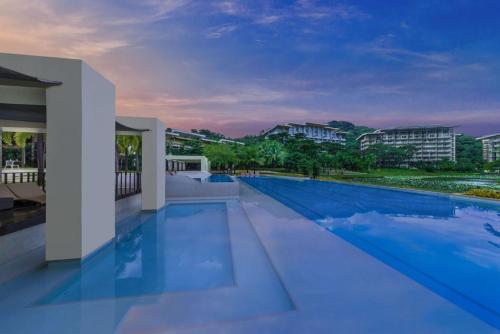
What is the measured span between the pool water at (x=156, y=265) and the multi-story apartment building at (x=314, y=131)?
5267cm

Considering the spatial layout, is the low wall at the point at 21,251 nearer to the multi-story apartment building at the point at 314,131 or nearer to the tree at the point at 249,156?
the tree at the point at 249,156

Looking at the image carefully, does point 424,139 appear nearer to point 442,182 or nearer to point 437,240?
point 442,182

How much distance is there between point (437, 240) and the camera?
5.94 meters

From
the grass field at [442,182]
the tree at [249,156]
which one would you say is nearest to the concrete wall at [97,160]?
the grass field at [442,182]

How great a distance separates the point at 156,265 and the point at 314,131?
62375 mm

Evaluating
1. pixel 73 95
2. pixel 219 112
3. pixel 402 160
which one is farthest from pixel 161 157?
pixel 402 160

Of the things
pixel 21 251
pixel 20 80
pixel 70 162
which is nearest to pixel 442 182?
pixel 70 162

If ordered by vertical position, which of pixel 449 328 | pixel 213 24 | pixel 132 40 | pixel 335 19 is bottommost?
pixel 449 328

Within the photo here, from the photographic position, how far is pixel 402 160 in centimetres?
4462

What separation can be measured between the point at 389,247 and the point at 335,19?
48.6ft

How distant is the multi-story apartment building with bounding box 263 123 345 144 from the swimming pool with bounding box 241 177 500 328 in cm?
4845

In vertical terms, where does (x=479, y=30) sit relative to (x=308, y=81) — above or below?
above

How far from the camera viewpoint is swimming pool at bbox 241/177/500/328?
141 inches

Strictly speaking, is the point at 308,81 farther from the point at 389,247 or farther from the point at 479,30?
the point at 389,247
